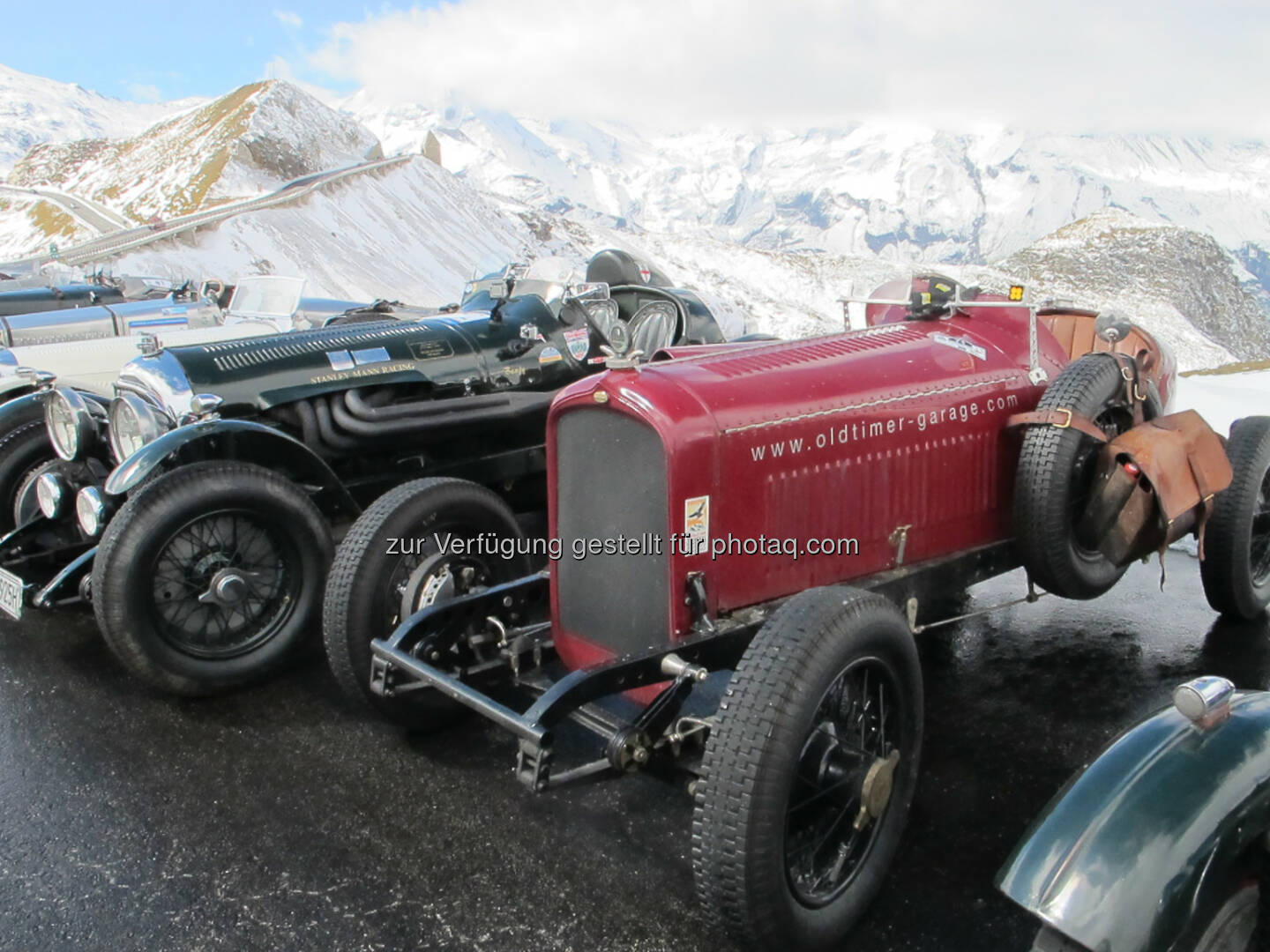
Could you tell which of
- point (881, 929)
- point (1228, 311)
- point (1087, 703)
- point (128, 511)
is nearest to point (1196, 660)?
point (1087, 703)

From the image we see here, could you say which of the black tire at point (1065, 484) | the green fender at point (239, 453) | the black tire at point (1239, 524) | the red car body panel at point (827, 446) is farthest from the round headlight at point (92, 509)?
the black tire at point (1239, 524)

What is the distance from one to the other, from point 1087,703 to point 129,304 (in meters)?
10.8

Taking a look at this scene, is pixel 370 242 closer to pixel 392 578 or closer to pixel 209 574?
pixel 209 574

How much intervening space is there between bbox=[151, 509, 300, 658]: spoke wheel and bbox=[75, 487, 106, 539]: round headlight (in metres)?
0.62

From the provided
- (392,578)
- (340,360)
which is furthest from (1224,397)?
(392,578)

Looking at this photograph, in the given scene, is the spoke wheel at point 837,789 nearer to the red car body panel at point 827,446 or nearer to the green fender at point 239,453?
the red car body panel at point 827,446

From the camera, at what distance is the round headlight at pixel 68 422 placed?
509 centimetres

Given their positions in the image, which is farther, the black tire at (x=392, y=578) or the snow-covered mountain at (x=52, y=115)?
the snow-covered mountain at (x=52, y=115)

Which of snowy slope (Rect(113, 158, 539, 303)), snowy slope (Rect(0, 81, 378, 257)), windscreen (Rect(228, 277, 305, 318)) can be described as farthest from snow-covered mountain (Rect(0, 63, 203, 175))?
windscreen (Rect(228, 277, 305, 318))

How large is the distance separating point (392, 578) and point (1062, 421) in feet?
9.20

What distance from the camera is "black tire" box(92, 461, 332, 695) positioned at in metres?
4.06

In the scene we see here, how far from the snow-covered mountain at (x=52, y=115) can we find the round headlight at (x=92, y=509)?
175 metres

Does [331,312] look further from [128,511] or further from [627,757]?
[627,757]

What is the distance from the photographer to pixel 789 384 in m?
3.40
